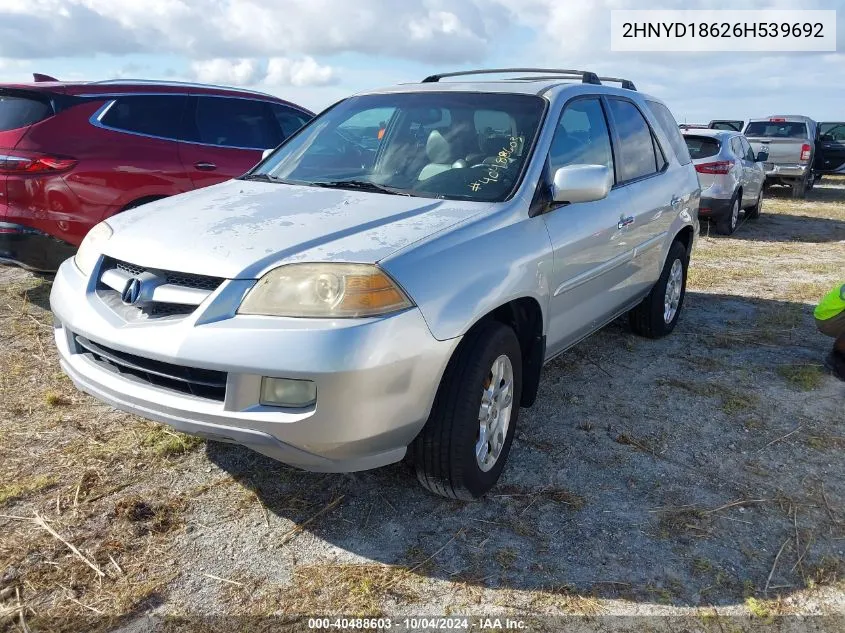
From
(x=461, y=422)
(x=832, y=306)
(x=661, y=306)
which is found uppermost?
(x=461, y=422)

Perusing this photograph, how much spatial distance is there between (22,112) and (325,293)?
396 centimetres

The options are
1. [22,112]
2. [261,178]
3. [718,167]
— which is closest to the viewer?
[261,178]

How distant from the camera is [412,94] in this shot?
382cm

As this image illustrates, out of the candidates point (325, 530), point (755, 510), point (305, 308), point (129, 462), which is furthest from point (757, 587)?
point (129, 462)

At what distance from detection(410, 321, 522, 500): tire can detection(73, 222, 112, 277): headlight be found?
4.91 feet

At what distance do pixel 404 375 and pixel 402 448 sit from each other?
32cm

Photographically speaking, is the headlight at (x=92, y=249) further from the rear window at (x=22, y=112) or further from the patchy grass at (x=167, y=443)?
the rear window at (x=22, y=112)

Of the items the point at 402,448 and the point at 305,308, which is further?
the point at 402,448

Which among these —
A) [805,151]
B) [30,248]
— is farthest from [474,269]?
[805,151]

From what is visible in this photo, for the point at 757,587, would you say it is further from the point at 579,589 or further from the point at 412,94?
the point at 412,94

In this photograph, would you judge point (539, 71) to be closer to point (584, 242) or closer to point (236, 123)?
point (584, 242)

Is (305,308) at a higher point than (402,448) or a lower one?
higher

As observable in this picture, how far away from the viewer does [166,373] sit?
7.98 feet

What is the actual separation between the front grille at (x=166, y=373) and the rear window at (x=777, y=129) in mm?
16118
